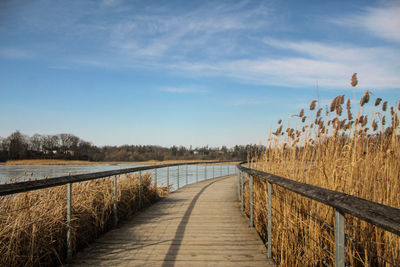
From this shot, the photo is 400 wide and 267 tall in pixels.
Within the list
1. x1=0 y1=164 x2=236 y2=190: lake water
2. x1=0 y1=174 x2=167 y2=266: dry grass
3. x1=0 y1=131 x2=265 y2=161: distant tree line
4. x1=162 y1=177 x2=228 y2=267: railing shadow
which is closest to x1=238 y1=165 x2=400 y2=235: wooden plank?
x1=162 y1=177 x2=228 y2=267: railing shadow

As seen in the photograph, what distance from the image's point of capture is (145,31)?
9.45 m

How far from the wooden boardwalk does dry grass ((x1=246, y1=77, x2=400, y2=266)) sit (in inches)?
20.4

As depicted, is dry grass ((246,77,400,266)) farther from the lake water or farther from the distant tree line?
the distant tree line

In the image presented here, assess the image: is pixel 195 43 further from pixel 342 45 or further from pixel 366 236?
pixel 366 236

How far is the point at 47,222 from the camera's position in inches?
114

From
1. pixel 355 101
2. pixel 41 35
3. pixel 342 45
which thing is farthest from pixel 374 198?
pixel 41 35

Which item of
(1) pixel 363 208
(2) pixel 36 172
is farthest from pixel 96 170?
(1) pixel 363 208

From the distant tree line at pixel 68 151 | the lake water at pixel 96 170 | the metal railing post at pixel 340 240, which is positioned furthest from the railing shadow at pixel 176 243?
the distant tree line at pixel 68 151

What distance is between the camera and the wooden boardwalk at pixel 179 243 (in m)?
2.86

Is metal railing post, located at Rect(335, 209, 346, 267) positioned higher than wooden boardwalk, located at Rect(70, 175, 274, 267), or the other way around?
metal railing post, located at Rect(335, 209, 346, 267)

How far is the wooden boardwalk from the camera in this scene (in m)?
2.86

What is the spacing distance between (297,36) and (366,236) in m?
8.80

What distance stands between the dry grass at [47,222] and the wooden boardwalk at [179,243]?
0.71ft

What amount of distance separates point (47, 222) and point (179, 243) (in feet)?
Answer: 5.08
